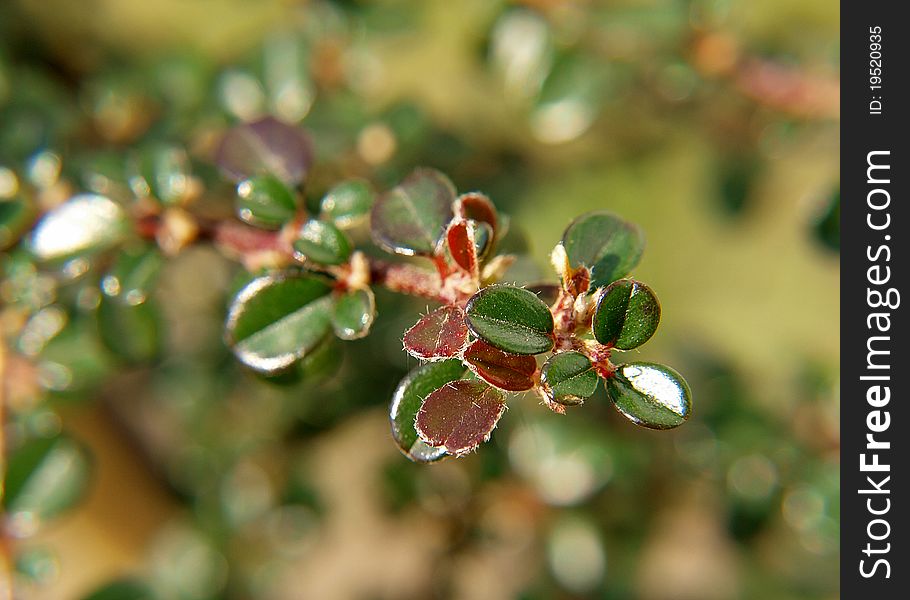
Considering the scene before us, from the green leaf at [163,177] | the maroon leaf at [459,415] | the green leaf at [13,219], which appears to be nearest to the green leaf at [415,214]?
the maroon leaf at [459,415]

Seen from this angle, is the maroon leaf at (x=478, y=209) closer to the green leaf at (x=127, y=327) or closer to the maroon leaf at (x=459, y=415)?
the maroon leaf at (x=459, y=415)

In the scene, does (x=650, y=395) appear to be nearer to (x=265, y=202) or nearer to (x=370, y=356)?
(x=265, y=202)

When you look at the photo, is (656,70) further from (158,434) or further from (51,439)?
(158,434)

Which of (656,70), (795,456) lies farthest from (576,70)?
(795,456)

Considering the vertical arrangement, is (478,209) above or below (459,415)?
above

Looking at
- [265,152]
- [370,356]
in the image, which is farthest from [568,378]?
[370,356]
